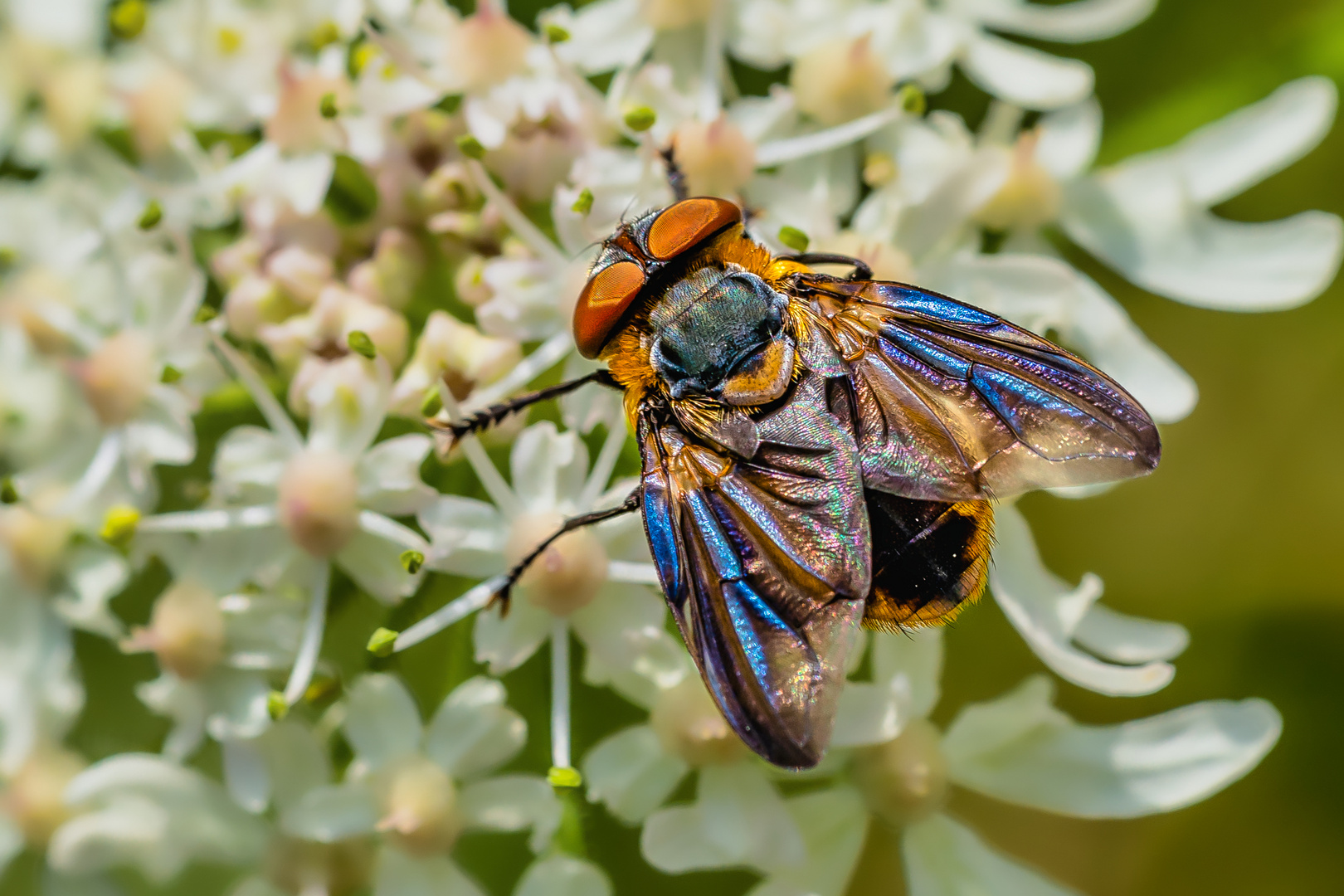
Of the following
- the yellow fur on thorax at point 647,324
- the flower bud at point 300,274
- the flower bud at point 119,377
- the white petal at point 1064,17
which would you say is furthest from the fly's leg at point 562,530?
the white petal at point 1064,17

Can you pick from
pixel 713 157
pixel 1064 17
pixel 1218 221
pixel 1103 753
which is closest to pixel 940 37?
pixel 1064 17

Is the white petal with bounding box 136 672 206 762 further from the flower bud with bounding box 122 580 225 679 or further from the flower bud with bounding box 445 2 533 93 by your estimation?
the flower bud with bounding box 445 2 533 93

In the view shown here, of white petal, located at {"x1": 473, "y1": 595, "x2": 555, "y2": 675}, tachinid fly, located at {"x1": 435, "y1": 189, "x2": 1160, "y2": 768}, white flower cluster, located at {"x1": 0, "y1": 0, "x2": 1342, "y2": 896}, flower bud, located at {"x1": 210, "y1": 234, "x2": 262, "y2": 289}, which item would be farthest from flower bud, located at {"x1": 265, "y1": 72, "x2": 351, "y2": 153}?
white petal, located at {"x1": 473, "y1": 595, "x2": 555, "y2": 675}

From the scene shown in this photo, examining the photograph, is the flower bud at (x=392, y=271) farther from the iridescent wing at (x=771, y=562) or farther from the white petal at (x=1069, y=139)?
the white petal at (x=1069, y=139)

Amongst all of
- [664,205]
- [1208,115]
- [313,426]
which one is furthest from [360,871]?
[1208,115]

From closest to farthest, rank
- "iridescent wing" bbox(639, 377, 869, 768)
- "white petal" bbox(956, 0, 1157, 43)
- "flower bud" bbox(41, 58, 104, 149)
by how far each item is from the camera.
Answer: "iridescent wing" bbox(639, 377, 869, 768)
"white petal" bbox(956, 0, 1157, 43)
"flower bud" bbox(41, 58, 104, 149)

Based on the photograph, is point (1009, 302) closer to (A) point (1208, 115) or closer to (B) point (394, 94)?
(A) point (1208, 115)
